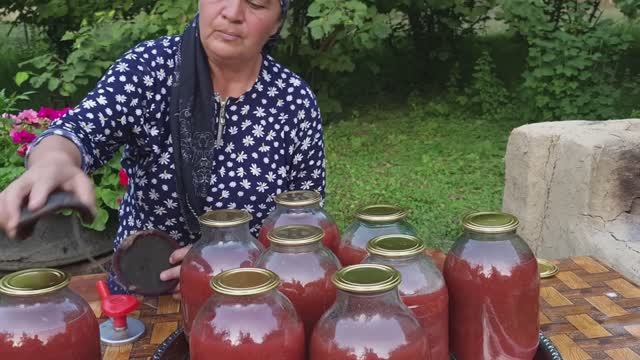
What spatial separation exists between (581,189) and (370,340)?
1.90 metres

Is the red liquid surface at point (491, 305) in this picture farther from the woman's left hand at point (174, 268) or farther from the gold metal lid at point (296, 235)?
the woman's left hand at point (174, 268)

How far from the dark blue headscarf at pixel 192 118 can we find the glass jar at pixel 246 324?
0.90 metres

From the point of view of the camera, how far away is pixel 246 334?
933 mm

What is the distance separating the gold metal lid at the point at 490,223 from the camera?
1.15 meters

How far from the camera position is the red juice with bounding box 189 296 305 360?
0.93 meters

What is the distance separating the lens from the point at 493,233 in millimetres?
1149

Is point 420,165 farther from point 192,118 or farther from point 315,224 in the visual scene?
point 315,224

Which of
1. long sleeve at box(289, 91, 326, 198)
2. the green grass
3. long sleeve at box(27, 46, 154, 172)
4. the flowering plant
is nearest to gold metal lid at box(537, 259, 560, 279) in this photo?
long sleeve at box(289, 91, 326, 198)

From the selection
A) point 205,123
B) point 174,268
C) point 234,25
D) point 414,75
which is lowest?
point 414,75

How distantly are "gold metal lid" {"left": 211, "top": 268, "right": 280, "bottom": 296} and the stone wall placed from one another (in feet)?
4.74

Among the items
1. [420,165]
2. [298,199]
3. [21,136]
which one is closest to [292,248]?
[298,199]

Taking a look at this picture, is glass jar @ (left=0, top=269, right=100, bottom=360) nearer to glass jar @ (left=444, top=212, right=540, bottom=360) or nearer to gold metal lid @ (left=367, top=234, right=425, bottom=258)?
gold metal lid @ (left=367, top=234, right=425, bottom=258)

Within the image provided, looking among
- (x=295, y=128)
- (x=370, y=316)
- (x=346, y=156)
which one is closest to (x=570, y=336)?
(x=370, y=316)

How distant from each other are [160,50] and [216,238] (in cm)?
83
